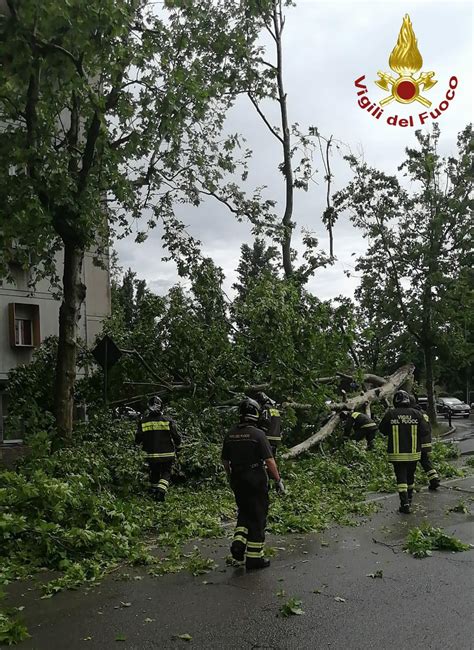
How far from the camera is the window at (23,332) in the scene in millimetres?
20578

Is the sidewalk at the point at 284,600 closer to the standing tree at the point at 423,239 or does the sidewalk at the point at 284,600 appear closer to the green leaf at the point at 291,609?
the green leaf at the point at 291,609

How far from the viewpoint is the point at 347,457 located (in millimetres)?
12758

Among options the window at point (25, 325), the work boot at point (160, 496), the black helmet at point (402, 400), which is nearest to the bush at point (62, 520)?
the work boot at point (160, 496)

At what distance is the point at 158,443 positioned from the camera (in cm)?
988

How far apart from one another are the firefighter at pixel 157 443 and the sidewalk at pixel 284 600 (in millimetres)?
2731

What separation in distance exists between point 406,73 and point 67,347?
7393mm

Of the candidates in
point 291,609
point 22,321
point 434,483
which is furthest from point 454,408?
point 291,609

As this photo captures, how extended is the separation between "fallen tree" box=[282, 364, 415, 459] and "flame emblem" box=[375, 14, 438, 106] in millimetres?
6104

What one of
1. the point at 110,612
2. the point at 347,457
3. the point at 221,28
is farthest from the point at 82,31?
the point at 347,457

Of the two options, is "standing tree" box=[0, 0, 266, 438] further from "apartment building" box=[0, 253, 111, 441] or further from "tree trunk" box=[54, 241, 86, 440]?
"apartment building" box=[0, 253, 111, 441]

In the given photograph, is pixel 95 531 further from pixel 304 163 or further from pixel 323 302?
pixel 304 163

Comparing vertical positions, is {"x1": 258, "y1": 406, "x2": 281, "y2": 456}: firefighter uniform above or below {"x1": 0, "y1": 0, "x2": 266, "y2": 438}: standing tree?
below

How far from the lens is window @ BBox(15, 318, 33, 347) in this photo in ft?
67.5

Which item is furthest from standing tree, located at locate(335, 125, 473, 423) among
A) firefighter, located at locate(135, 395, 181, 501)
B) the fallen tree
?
firefighter, located at locate(135, 395, 181, 501)
